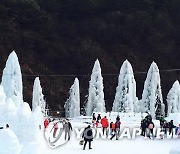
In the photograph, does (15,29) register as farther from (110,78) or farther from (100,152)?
(100,152)

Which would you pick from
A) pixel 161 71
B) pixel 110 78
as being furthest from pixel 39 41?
pixel 161 71

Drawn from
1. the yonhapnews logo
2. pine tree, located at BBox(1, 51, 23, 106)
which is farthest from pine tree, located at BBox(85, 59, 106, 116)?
the yonhapnews logo

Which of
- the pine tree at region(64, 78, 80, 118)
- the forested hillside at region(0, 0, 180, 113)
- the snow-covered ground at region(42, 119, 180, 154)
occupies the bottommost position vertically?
the snow-covered ground at region(42, 119, 180, 154)

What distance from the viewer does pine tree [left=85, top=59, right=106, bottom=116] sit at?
158 feet

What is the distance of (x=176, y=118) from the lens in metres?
34.2

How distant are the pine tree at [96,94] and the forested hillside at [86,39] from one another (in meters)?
17.8

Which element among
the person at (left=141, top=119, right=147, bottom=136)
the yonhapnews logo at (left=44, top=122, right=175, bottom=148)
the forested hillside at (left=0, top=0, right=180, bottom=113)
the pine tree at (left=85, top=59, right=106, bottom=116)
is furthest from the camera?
the forested hillside at (left=0, top=0, right=180, bottom=113)

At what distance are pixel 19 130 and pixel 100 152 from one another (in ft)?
13.9

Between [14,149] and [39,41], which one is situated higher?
[39,41]

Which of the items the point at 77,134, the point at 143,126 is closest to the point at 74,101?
the point at 77,134

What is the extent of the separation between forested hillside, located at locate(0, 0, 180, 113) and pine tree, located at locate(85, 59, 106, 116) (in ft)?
58.3

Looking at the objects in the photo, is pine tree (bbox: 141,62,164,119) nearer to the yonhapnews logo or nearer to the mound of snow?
the yonhapnews logo

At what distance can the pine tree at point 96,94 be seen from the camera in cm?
4825

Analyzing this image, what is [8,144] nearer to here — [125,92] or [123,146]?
[123,146]
